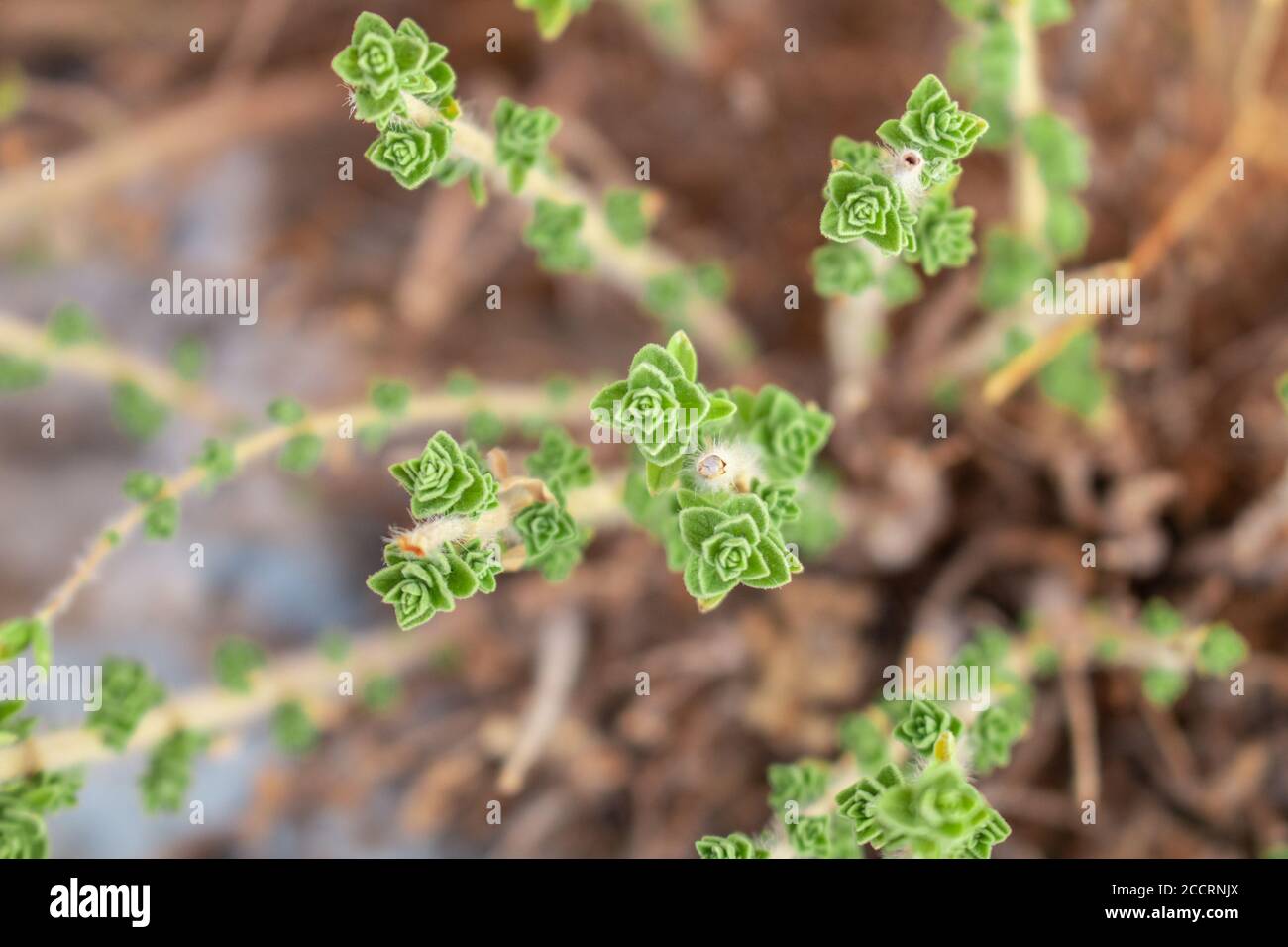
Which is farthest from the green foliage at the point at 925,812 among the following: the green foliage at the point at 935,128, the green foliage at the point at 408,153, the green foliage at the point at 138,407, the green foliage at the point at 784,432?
the green foliage at the point at 138,407

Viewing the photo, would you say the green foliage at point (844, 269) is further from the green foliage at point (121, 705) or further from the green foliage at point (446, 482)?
the green foliage at point (121, 705)

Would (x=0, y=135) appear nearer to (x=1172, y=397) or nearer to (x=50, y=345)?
(x=50, y=345)

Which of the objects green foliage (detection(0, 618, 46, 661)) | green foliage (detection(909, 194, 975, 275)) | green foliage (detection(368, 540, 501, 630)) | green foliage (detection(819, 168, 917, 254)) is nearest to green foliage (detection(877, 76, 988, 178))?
green foliage (detection(819, 168, 917, 254))

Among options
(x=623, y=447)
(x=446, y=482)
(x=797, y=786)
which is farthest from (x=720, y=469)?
(x=623, y=447)

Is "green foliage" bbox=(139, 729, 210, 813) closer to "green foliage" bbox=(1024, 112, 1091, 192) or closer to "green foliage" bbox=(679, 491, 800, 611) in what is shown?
"green foliage" bbox=(679, 491, 800, 611)

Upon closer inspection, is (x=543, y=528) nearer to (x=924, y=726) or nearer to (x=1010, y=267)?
(x=924, y=726)
